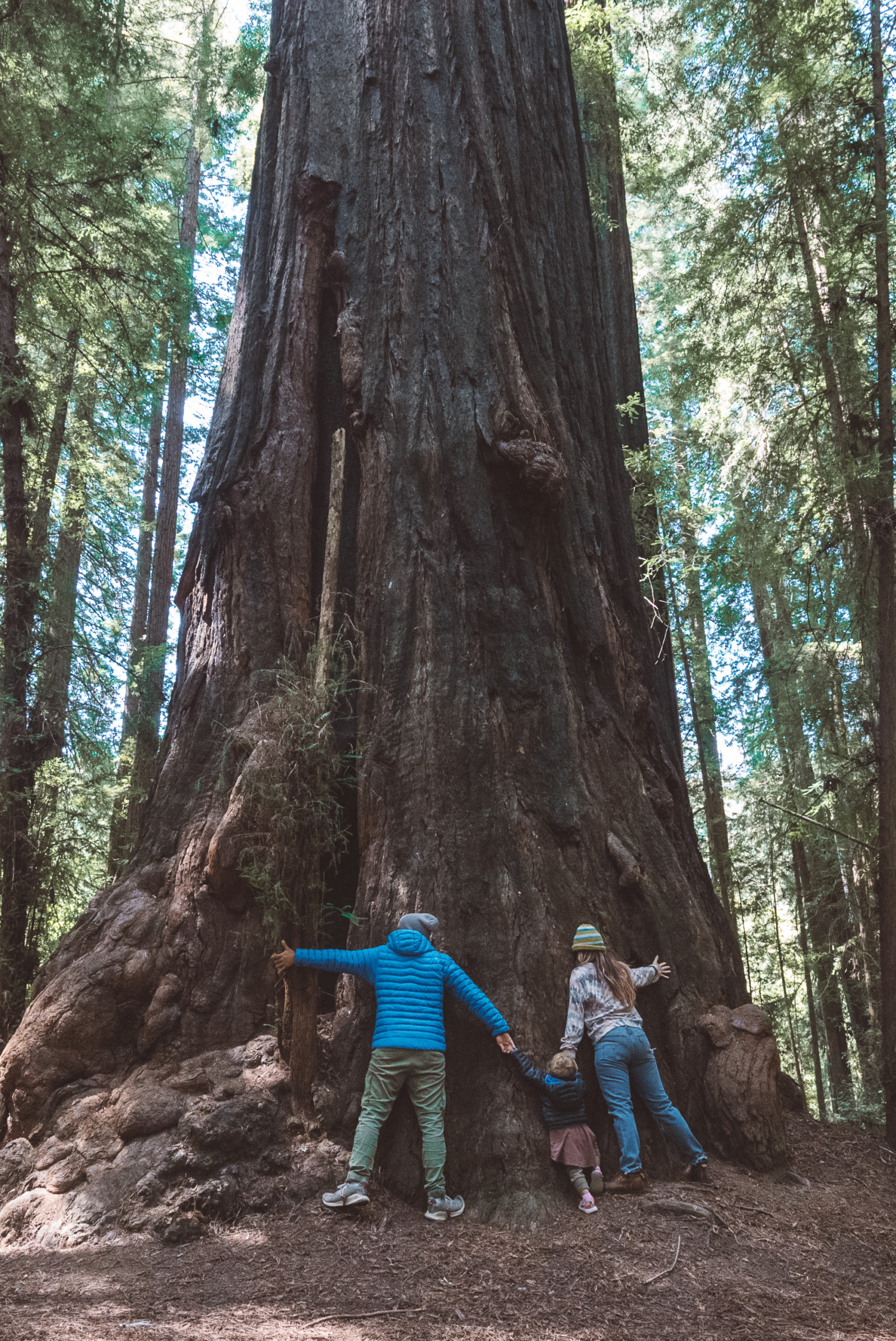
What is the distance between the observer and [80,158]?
852 centimetres

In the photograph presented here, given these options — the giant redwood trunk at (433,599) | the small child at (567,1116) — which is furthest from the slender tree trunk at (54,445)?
the small child at (567,1116)

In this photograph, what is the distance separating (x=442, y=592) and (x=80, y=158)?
21.2 feet

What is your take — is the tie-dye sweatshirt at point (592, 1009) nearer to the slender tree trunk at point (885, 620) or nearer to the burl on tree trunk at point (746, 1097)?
the burl on tree trunk at point (746, 1097)

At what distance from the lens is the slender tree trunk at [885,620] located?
5.76 m

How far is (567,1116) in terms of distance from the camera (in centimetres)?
445

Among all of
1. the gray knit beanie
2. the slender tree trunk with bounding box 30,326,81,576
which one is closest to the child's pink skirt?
the gray knit beanie

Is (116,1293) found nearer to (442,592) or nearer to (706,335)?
(442,592)

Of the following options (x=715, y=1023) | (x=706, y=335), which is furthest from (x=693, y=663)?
(x=715, y=1023)

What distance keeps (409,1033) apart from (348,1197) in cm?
78

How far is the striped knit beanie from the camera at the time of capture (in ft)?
15.8

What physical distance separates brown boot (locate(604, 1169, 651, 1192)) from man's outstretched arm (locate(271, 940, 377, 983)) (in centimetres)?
159

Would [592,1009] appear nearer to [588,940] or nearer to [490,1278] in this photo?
[588,940]

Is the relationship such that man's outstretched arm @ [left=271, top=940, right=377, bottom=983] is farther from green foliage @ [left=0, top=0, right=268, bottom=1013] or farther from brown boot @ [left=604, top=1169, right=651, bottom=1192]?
green foliage @ [left=0, top=0, right=268, bottom=1013]

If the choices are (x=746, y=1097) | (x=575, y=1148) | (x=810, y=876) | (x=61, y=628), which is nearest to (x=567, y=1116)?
(x=575, y=1148)
